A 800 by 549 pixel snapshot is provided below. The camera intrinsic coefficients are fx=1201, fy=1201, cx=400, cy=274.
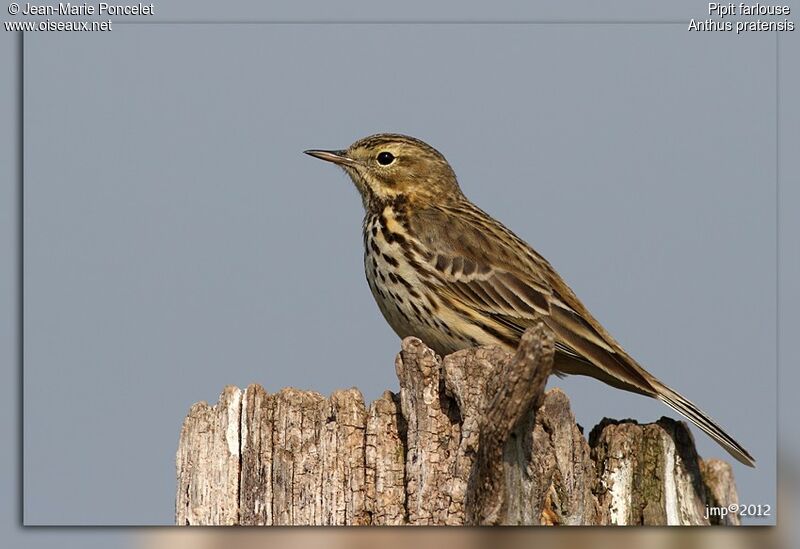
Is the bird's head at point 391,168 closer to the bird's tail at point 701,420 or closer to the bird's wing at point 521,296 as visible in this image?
the bird's wing at point 521,296

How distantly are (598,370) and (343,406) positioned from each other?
2.60 metres

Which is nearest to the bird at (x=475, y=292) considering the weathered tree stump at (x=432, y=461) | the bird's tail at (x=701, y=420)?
the bird's tail at (x=701, y=420)

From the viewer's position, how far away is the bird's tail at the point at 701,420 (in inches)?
334

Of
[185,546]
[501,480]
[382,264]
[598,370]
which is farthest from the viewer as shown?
[382,264]

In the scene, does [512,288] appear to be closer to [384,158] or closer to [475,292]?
[475,292]

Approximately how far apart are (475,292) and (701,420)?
209 cm

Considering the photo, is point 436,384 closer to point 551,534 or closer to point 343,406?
point 343,406

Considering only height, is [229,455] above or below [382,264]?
below

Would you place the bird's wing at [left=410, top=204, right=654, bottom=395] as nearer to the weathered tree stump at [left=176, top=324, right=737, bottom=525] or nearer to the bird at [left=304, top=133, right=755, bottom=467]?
the bird at [left=304, top=133, right=755, bottom=467]

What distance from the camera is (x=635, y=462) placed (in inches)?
297

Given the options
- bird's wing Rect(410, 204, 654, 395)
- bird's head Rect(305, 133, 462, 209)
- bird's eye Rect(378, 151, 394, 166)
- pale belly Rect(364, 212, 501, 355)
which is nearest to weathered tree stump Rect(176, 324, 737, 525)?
bird's wing Rect(410, 204, 654, 395)

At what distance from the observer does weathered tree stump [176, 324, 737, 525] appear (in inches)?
273

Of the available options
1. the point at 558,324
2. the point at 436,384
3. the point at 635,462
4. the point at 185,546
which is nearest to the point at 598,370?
the point at 558,324

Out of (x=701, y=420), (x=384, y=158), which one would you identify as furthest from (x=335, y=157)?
(x=701, y=420)
